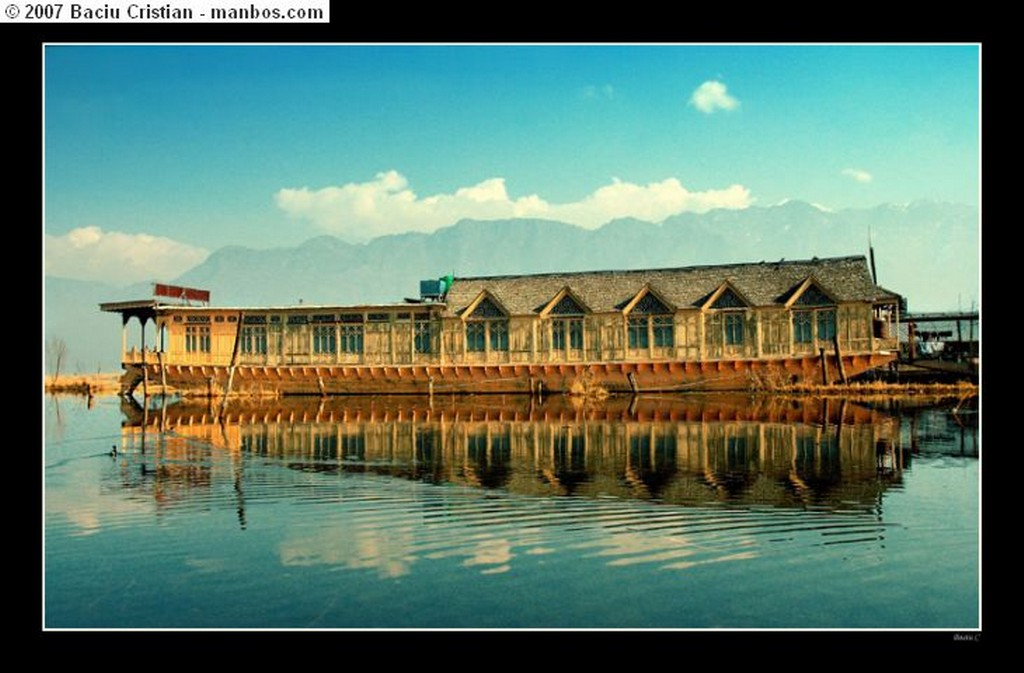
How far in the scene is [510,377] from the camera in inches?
1924

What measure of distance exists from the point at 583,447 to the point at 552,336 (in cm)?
2570

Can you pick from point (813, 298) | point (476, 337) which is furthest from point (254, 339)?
point (813, 298)

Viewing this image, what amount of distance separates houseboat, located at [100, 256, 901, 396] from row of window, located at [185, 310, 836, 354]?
0.21ft

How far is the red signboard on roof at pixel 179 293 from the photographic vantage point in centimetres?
5272

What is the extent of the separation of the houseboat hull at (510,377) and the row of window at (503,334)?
155cm

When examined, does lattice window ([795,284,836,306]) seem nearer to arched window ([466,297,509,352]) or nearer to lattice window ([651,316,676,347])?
lattice window ([651,316,676,347])

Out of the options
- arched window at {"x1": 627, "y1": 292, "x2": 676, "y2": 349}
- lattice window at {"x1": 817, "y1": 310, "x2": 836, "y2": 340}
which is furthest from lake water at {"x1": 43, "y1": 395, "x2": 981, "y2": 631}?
arched window at {"x1": 627, "y1": 292, "x2": 676, "y2": 349}

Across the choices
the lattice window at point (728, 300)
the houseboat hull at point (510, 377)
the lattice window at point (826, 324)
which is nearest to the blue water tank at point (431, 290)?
the houseboat hull at point (510, 377)

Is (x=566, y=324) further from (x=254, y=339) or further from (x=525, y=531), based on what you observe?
(x=525, y=531)

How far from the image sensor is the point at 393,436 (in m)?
28.2
